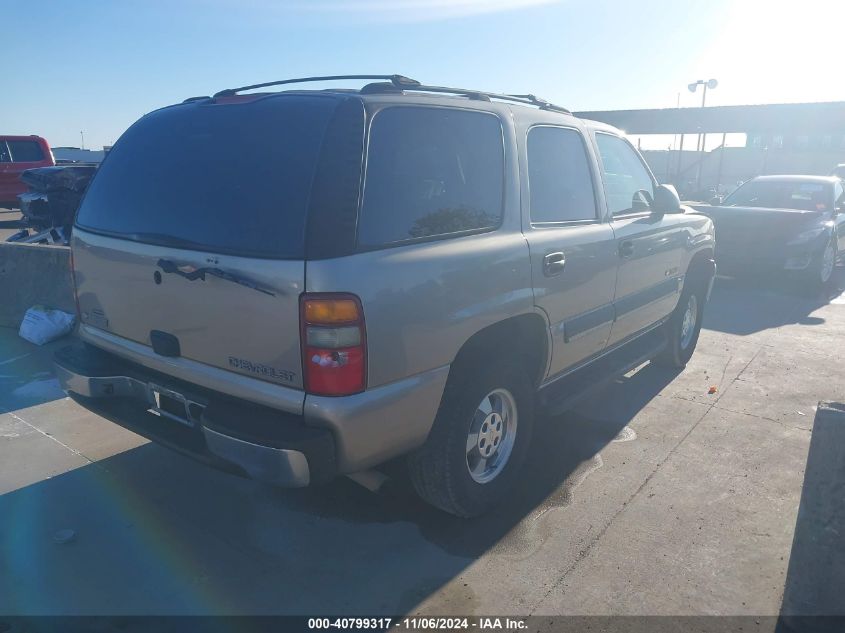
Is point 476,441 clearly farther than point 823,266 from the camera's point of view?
No

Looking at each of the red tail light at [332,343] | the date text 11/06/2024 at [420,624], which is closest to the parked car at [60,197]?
the red tail light at [332,343]

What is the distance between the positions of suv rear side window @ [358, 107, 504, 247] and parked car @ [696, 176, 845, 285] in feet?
23.6

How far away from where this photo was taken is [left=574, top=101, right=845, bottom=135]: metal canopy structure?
26906 millimetres

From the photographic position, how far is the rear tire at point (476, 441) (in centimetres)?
316

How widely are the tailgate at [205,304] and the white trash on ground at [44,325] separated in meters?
3.28

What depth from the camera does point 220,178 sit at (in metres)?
2.91

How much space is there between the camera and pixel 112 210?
3391 millimetres

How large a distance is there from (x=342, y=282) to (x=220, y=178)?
0.86 m

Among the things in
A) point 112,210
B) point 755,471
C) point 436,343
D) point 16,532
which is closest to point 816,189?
point 755,471

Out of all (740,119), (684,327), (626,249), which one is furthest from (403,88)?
(740,119)

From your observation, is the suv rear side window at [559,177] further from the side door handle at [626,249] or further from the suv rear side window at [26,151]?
the suv rear side window at [26,151]

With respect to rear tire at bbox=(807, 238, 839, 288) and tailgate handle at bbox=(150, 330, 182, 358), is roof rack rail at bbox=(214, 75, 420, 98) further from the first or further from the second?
rear tire at bbox=(807, 238, 839, 288)

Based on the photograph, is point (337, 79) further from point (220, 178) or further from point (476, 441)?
point (476, 441)

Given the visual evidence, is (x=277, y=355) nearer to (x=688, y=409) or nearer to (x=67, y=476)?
(x=67, y=476)
